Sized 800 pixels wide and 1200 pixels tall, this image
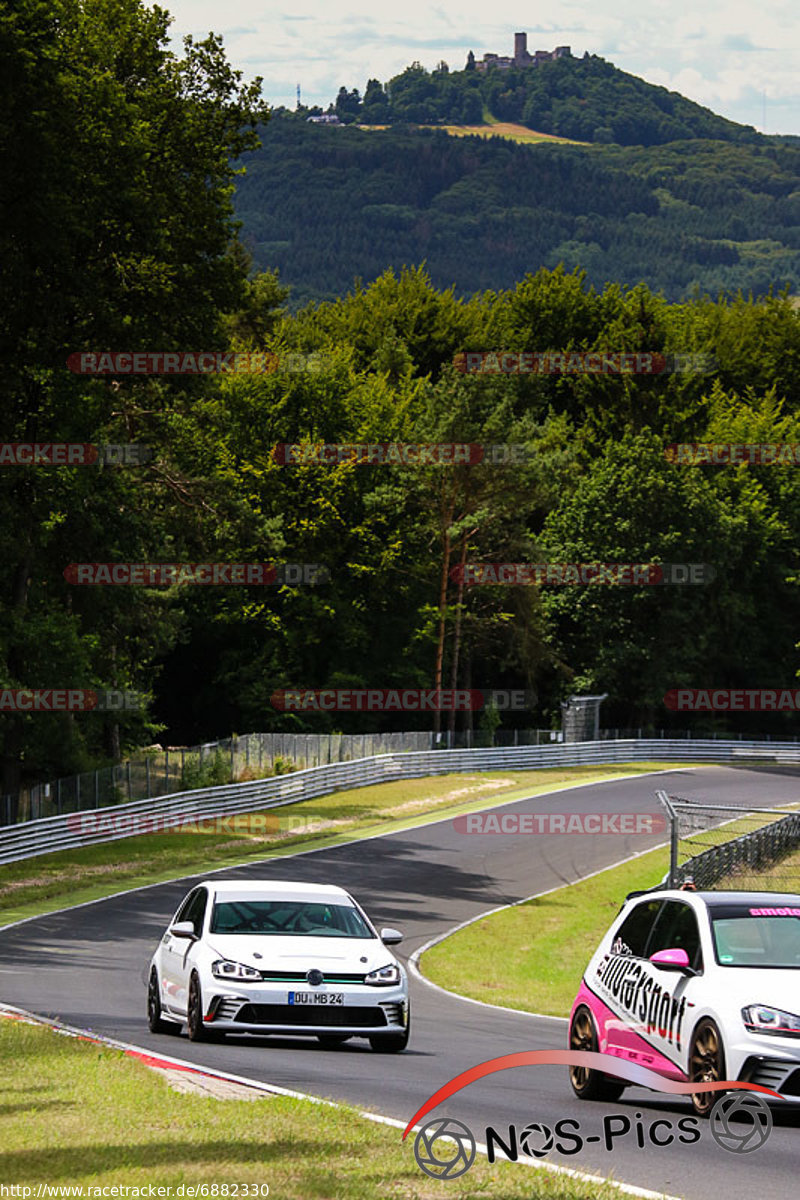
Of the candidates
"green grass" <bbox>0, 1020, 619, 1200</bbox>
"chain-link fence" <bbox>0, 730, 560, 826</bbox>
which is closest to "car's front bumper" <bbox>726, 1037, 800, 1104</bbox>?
"green grass" <bbox>0, 1020, 619, 1200</bbox>

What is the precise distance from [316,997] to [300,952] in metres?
0.50

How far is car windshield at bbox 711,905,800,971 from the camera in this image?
11.1m

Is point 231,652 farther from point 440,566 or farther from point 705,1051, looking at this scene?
point 705,1051

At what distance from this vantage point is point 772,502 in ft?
300

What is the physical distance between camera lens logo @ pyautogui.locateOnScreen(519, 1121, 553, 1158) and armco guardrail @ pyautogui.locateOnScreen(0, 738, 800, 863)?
29.1 m

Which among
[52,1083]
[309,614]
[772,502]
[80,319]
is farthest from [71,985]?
[772,502]

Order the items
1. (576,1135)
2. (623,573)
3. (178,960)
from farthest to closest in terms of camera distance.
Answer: (623,573) → (178,960) → (576,1135)

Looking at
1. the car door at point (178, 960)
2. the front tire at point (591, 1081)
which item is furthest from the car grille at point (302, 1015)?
the front tire at point (591, 1081)

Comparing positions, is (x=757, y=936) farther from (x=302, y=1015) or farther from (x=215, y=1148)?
(x=302, y=1015)

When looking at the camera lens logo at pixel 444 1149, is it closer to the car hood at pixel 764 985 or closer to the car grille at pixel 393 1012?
the car hood at pixel 764 985

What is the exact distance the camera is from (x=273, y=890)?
15984 mm

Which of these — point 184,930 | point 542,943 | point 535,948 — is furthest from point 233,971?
point 542,943

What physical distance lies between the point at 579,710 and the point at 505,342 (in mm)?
30339

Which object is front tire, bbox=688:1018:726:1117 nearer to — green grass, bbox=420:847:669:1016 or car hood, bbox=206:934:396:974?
car hood, bbox=206:934:396:974
